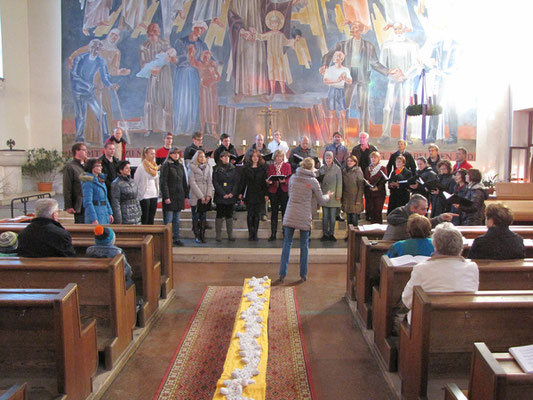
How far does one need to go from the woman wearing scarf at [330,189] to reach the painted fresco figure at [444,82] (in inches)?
265

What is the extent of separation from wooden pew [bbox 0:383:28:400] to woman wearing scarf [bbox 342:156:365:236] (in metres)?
6.56

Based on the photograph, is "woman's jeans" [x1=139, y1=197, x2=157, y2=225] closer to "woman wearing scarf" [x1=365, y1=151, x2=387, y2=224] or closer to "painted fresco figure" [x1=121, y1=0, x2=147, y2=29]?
"woman wearing scarf" [x1=365, y1=151, x2=387, y2=224]

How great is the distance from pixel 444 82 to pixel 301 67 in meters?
4.37

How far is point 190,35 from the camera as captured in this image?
13.3 meters

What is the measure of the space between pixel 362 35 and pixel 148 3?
6598mm

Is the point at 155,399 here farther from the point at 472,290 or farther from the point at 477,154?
the point at 477,154

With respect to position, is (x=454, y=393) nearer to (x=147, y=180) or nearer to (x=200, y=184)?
(x=147, y=180)

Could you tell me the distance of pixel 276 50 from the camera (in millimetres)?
13328

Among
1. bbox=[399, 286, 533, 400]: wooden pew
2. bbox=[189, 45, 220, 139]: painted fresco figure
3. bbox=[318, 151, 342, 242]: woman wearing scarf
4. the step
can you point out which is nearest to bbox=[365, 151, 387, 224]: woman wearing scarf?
bbox=[318, 151, 342, 242]: woman wearing scarf

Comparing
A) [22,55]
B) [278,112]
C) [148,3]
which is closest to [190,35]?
[148,3]

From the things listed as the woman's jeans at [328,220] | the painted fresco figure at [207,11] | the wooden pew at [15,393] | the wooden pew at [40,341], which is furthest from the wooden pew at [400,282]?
the painted fresco figure at [207,11]

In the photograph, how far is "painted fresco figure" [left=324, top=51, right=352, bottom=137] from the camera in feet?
43.7

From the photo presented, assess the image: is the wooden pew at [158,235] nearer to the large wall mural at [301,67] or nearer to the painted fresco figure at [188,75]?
the large wall mural at [301,67]

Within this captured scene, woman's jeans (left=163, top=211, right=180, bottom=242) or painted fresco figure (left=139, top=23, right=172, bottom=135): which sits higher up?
painted fresco figure (left=139, top=23, right=172, bottom=135)
